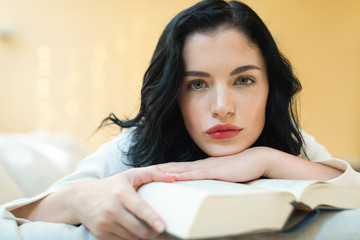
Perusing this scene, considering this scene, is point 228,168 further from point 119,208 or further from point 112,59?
point 112,59

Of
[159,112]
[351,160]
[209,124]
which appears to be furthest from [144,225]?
[351,160]

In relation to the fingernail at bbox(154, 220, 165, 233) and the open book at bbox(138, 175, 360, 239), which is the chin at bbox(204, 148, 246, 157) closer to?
the open book at bbox(138, 175, 360, 239)

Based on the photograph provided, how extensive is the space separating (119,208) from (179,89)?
459 millimetres

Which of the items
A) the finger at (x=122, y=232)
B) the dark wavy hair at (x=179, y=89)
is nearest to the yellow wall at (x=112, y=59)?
the dark wavy hair at (x=179, y=89)

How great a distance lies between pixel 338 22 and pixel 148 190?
436 cm

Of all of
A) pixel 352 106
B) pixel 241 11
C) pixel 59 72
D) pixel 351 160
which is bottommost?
pixel 351 160

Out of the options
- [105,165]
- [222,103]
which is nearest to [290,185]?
[222,103]

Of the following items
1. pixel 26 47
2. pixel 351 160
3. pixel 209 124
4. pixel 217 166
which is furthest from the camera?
pixel 351 160

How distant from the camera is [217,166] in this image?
84 cm

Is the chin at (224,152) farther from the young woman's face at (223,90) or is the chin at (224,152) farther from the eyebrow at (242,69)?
the eyebrow at (242,69)

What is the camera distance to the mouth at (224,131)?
0.94 metres

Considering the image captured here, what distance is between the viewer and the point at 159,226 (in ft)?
1.74

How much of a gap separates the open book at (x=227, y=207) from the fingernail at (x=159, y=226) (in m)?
0.01

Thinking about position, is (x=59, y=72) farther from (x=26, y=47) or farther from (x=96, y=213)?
(x=96, y=213)
